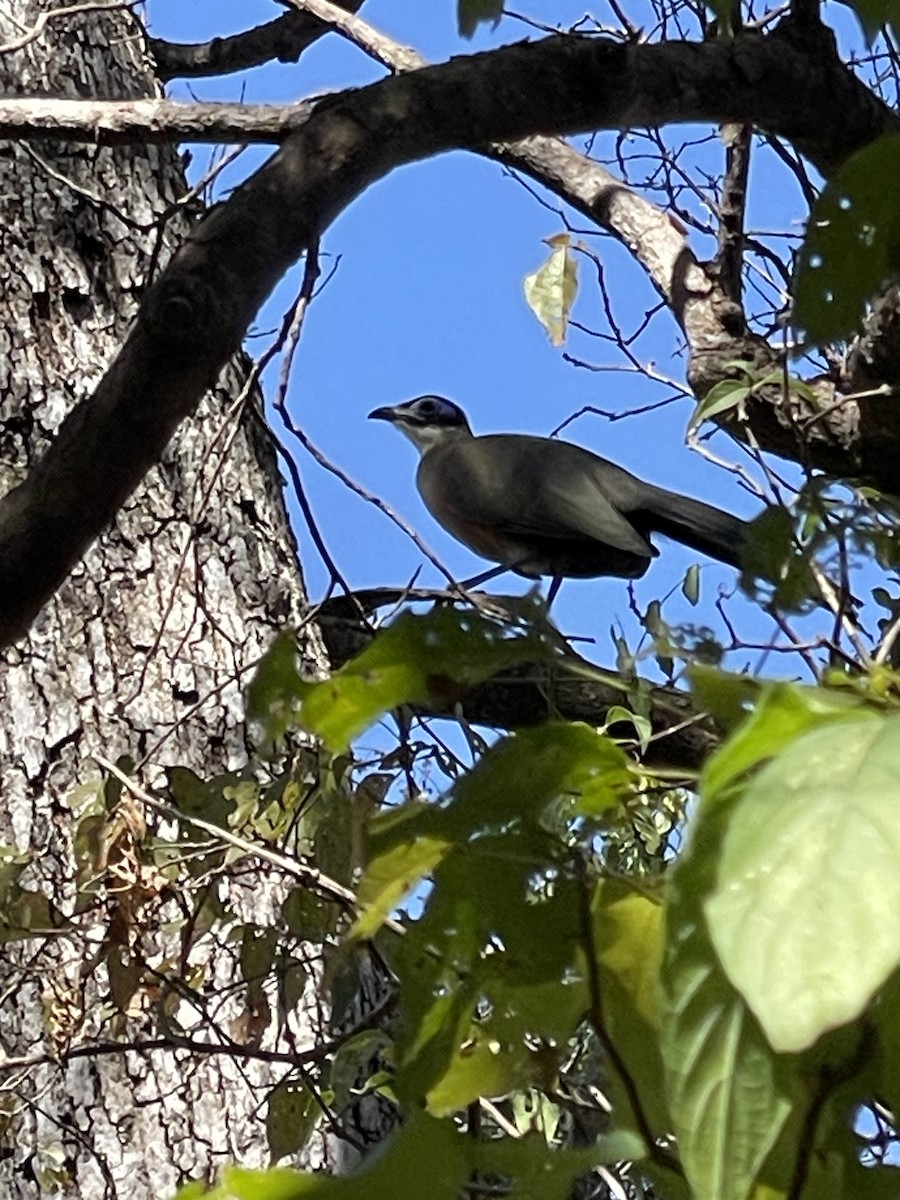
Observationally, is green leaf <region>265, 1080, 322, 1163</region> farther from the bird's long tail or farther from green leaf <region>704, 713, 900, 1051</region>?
the bird's long tail

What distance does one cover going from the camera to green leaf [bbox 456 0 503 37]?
0.97m

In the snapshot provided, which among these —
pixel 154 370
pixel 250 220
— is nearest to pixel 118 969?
pixel 154 370

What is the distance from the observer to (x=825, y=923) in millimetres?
385

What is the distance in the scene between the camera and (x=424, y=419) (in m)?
6.64

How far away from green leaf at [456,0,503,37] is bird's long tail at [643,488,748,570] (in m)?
3.50

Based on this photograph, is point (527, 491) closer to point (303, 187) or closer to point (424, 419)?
point (424, 419)

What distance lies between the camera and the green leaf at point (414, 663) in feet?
2.29

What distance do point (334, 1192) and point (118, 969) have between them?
127 centimetres

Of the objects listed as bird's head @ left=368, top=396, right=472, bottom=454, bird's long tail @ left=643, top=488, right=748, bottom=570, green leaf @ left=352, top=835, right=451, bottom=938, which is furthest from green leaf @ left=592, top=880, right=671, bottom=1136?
bird's head @ left=368, top=396, right=472, bottom=454

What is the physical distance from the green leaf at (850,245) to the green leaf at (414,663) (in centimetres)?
24

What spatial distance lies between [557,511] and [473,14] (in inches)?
161

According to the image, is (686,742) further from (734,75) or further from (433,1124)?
(433,1124)

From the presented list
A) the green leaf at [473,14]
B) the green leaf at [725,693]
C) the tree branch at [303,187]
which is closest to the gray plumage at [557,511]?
the tree branch at [303,187]

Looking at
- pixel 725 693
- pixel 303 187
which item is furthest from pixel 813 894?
pixel 303 187
